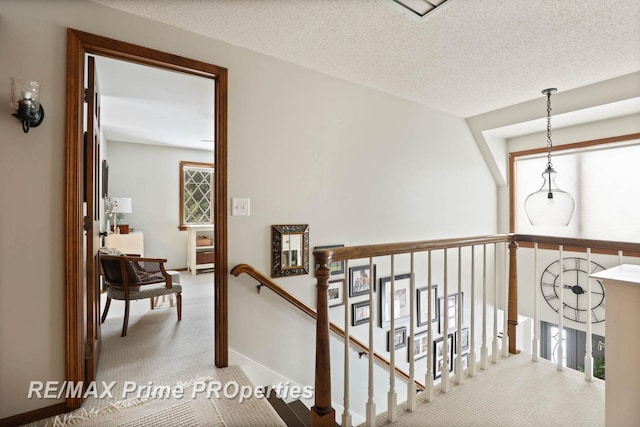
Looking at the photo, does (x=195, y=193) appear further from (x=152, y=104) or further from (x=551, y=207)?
(x=551, y=207)

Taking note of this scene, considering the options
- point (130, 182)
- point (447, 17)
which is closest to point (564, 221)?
point (447, 17)

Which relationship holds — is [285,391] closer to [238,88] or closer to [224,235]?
[224,235]

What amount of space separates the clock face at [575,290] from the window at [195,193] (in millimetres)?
5810

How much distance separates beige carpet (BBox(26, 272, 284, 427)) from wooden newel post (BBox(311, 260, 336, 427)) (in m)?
0.34

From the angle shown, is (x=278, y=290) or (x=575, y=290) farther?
(x=575, y=290)

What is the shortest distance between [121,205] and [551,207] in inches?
222

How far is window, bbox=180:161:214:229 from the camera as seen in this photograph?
634cm

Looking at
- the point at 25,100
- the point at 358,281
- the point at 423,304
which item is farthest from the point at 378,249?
the point at 423,304

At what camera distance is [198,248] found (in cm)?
604

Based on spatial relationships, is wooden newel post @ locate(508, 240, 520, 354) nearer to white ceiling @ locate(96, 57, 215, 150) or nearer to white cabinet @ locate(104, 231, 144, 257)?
white ceiling @ locate(96, 57, 215, 150)

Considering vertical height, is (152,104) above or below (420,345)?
above

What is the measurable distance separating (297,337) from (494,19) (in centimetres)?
259

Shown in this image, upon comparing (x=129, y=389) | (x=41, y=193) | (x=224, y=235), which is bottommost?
(x=129, y=389)

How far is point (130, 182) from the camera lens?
5816mm
